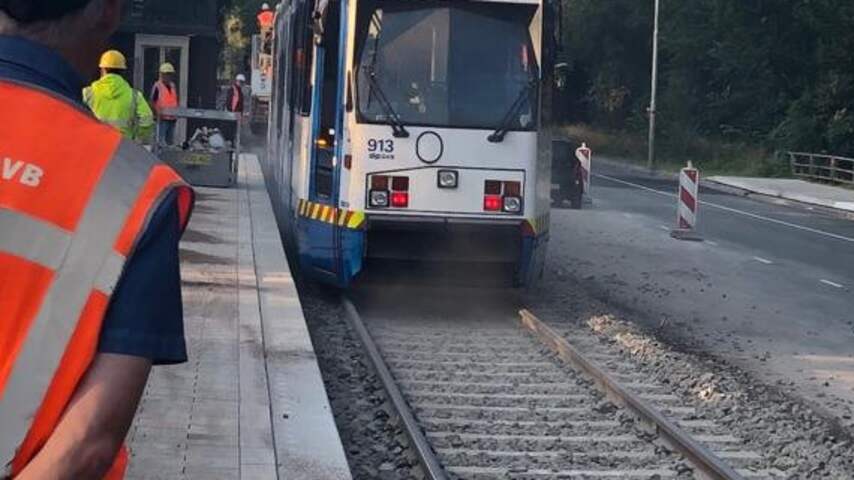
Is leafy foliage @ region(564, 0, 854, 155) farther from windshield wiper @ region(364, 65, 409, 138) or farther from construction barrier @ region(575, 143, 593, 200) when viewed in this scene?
windshield wiper @ region(364, 65, 409, 138)

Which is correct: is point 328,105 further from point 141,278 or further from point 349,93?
point 141,278

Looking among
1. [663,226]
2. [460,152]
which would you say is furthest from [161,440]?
[663,226]

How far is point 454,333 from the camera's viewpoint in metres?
13.3

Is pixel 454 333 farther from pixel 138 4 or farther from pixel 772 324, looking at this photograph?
pixel 138 4

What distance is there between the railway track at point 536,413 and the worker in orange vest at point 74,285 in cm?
570

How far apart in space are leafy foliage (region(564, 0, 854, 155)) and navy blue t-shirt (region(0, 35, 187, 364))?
53354 millimetres

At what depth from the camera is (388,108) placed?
44.4 feet

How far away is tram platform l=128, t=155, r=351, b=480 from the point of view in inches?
282

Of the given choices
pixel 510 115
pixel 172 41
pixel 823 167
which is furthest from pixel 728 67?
pixel 510 115

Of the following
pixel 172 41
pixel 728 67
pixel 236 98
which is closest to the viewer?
pixel 236 98

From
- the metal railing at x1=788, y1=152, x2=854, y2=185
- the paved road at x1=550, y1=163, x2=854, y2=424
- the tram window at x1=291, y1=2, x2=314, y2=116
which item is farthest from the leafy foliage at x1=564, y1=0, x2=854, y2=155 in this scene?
the tram window at x1=291, y1=2, x2=314, y2=116

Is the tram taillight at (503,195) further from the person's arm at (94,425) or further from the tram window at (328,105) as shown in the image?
the person's arm at (94,425)

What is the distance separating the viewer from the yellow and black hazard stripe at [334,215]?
13422 mm

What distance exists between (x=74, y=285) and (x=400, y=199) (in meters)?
11.4
